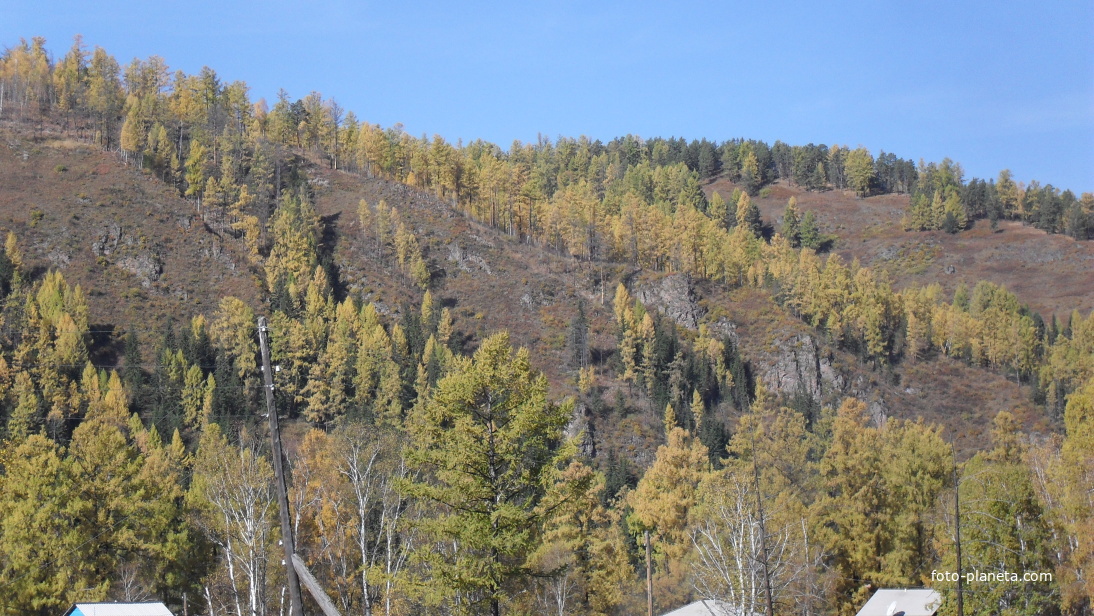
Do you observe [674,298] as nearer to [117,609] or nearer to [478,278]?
[478,278]

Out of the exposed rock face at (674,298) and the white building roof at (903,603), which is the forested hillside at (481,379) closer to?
the exposed rock face at (674,298)

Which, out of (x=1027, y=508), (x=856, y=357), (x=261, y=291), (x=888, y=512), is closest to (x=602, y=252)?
(x=856, y=357)

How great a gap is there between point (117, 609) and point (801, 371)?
83.7 metres

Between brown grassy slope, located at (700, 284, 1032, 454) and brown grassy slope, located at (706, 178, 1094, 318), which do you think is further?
brown grassy slope, located at (706, 178, 1094, 318)

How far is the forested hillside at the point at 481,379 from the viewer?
29469 millimetres

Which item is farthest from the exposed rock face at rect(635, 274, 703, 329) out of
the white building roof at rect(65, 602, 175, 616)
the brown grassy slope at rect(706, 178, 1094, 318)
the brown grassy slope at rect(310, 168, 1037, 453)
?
the white building roof at rect(65, 602, 175, 616)

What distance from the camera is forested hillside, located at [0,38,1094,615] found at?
2947 cm

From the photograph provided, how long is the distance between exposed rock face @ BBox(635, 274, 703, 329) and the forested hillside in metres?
0.38

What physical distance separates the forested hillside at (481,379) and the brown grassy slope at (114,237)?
1.35 ft

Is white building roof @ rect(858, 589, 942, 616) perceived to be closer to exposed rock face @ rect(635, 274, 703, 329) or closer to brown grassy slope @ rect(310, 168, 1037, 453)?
brown grassy slope @ rect(310, 168, 1037, 453)

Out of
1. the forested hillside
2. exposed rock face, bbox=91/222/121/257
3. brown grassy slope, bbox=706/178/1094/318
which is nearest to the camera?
the forested hillside

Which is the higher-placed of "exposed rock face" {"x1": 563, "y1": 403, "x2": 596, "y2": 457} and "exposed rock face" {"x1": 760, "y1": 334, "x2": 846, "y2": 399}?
"exposed rock face" {"x1": 760, "y1": 334, "x2": 846, "y2": 399}

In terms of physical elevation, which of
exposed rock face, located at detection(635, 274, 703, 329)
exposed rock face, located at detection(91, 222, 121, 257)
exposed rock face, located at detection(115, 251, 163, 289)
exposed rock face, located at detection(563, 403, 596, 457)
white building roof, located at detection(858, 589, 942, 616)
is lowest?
white building roof, located at detection(858, 589, 942, 616)

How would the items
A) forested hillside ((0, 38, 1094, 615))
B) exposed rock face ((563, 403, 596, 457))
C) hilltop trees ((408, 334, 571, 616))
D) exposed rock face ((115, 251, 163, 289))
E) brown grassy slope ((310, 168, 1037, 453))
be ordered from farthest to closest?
brown grassy slope ((310, 168, 1037, 453))
exposed rock face ((115, 251, 163, 289))
exposed rock face ((563, 403, 596, 457))
forested hillside ((0, 38, 1094, 615))
hilltop trees ((408, 334, 571, 616))
